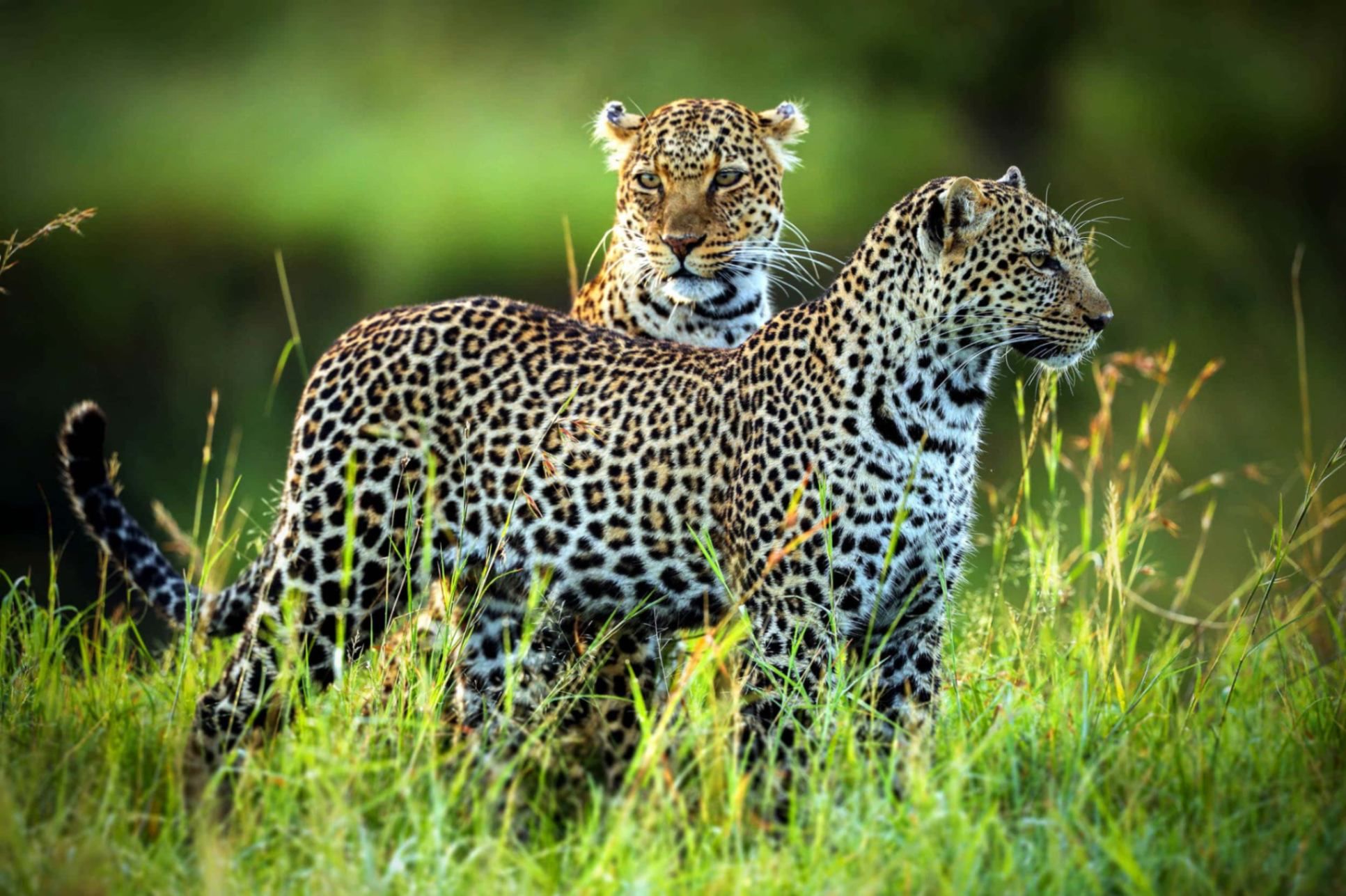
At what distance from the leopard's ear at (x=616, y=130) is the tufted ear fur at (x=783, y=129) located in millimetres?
518

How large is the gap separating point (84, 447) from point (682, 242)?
7.22ft

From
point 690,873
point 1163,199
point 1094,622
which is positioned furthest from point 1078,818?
point 1163,199

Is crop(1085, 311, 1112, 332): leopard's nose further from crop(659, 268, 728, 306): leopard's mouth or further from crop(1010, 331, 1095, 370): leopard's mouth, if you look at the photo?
crop(659, 268, 728, 306): leopard's mouth

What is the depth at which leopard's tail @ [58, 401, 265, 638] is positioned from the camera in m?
5.19

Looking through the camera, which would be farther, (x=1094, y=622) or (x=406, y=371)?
(x=1094, y=622)

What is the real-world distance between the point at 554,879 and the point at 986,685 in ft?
6.21

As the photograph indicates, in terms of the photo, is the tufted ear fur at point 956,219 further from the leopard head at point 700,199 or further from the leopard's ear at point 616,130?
the leopard's ear at point 616,130

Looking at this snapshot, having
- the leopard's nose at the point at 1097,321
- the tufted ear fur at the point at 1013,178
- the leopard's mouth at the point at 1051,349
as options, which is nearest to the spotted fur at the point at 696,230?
the tufted ear fur at the point at 1013,178

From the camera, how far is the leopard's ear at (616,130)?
6.57m

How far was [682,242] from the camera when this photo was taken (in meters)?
5.82

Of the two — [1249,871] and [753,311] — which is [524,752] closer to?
[1249,871]

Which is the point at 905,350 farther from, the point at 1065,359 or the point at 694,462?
the point at 694,462

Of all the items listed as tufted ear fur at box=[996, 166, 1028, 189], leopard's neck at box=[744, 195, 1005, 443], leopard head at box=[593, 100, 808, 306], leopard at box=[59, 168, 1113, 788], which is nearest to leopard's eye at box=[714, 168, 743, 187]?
leopard head at box=[593, 100, 808, 306]

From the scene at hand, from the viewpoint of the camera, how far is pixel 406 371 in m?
5.05
